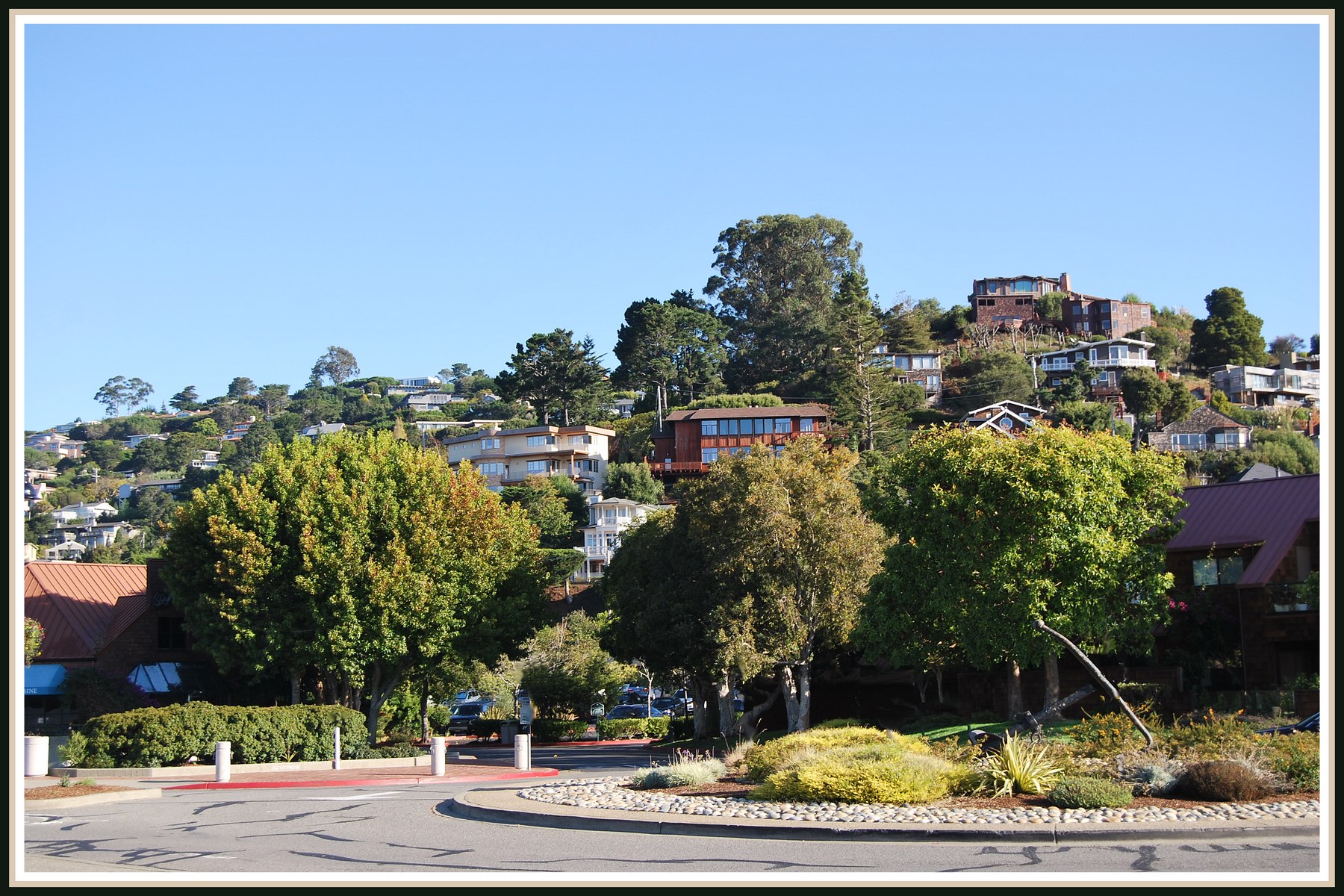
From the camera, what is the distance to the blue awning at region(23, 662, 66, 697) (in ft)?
136

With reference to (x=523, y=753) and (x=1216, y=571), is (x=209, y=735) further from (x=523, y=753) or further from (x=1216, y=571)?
(x=1216, y=571)

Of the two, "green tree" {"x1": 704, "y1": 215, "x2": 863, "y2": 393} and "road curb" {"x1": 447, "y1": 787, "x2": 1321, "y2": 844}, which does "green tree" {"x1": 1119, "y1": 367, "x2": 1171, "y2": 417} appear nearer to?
"green tree" {"x1": 704, "y1": 215, "x2": 863, "y2": 393}

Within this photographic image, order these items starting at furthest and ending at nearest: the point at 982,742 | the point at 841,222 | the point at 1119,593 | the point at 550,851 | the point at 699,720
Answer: the point at 841,222 < the point at 699,720 < the point at 1119,593 < the point at 982,742 < the point at 550,851

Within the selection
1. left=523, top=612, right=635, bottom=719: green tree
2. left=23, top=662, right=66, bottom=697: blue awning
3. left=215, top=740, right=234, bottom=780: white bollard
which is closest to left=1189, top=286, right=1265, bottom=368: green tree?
left=523, top=612, right=635, bottom=719: green tree

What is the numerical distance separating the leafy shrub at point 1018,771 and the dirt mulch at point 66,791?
49.8ft

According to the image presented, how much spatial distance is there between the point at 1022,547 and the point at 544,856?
66.8 ft

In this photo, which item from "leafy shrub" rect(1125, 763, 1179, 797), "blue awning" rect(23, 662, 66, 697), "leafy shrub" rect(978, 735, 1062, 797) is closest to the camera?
"leafy shrub" rect(1125, 763, 1179, 797)

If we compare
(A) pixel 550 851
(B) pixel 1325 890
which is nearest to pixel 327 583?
(A) pixel 550 851

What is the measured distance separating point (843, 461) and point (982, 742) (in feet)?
68.3

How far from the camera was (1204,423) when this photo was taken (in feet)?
360

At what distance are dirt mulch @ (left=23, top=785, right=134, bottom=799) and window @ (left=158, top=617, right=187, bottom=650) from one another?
825 inches

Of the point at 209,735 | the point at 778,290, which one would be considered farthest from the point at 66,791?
the point at 778,290

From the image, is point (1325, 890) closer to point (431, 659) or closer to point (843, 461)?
point (843, 461)

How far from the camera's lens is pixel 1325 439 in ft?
39.8
